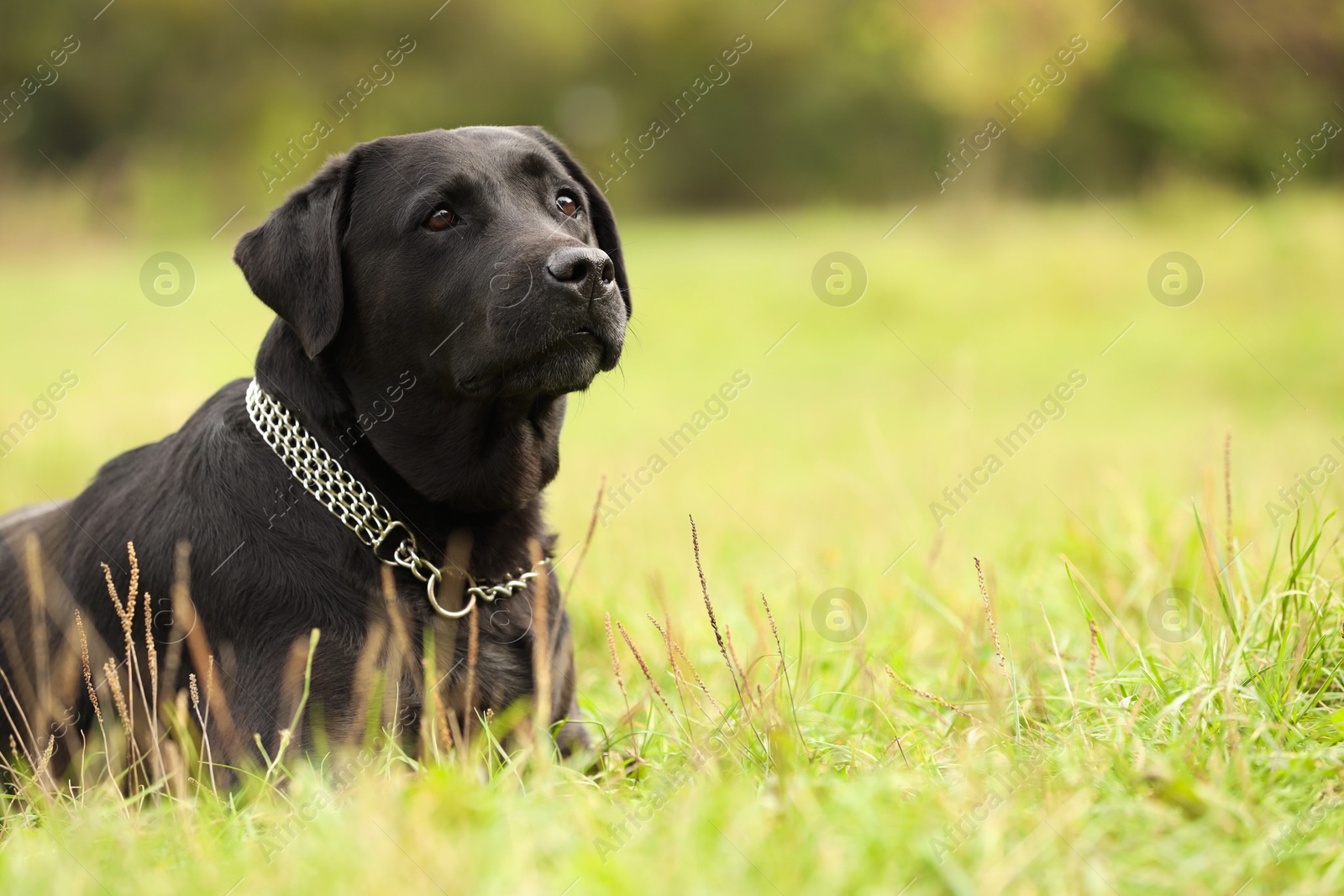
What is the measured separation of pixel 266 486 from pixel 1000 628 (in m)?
2.28

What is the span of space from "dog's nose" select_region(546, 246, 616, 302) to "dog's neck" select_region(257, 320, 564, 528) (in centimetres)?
37

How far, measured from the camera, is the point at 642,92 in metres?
30.3

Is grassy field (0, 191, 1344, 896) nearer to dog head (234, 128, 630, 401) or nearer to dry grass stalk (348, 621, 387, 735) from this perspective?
dry grass stalk (348, 621, 387, 735)

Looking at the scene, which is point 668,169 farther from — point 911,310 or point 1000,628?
point 1000,628

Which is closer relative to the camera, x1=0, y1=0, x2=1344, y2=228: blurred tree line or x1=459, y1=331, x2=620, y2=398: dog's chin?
x1=459, y1=331, x2=620, y2=398: dog's chin

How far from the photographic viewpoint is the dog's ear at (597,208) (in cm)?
346

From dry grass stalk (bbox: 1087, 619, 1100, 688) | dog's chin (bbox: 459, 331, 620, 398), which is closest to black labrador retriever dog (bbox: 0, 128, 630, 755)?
dog's chin (bbox: 459, 331, 620, 398)

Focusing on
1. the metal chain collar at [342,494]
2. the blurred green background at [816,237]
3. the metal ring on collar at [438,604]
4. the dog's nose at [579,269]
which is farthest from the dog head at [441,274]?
the blurred green background at [816,237]

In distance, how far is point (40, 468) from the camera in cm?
671

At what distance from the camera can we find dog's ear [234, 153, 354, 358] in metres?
2.79

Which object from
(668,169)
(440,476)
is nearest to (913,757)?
(440,476)

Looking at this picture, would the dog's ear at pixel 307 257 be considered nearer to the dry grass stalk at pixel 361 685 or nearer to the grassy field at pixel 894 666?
the dry grass stalk at pixel 361 685

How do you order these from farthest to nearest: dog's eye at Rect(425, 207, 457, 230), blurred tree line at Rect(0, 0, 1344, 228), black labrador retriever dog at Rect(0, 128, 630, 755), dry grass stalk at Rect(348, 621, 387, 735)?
blurred tree line at Rect(0, 0, 1344, 228) → dog's eye at Rect(425, 207, 457, 230) → black labrador retriever dog at Rect(0, 128, 630, 755) → dry grass stalk at Rect(348, 621, 387, 735)

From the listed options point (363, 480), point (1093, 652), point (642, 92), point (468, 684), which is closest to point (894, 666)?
point (1093, 652)
